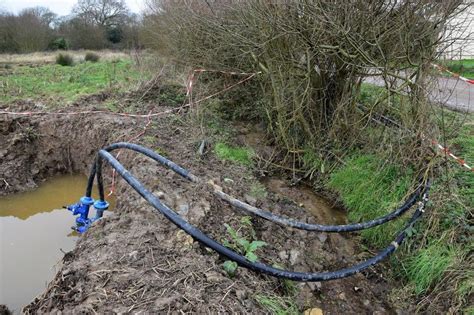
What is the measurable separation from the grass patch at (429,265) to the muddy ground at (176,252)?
0.29 m

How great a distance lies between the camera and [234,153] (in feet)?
21.4

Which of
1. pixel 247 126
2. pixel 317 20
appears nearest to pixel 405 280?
pixel 317 20

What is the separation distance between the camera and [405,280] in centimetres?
416

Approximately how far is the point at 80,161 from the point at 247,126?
10.9 ft

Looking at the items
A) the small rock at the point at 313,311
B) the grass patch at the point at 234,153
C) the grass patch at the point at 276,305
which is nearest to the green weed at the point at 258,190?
the grass patch at the point at 234,153

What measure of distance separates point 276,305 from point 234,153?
3.59 meters

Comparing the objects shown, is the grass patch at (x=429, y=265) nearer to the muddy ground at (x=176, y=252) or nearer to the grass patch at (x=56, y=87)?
the muddy ground at (x=176, y=252)

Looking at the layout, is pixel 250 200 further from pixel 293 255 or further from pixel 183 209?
pixel 183 209

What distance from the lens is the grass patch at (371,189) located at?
4680 mm

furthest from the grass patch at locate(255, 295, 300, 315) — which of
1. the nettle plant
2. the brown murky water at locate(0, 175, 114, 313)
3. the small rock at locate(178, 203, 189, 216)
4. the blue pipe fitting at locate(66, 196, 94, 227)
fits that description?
the blue pipe fitting at locate(66, 196, 94, 227)

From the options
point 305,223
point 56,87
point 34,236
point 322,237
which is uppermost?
point 56,87

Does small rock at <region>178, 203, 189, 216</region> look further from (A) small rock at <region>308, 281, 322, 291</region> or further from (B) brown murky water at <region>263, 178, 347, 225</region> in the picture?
(B) brown murky water at <region>263, 178, 347, 225</region>

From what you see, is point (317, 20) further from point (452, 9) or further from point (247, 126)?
point (247, 126)

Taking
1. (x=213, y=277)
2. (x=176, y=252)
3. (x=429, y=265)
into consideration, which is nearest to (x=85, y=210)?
(x=176, y=252)
